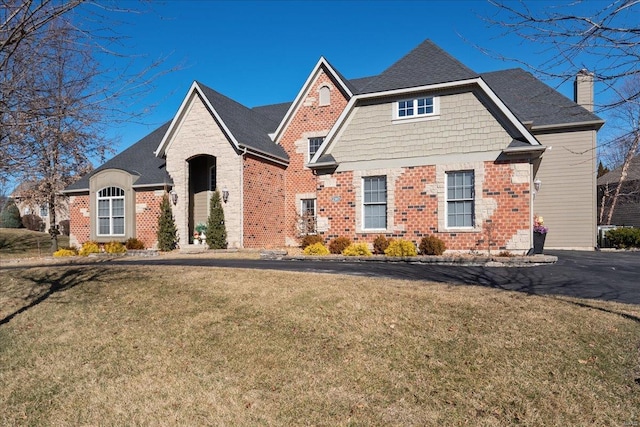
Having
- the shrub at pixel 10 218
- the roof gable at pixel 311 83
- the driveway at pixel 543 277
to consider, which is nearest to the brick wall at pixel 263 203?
the roof gable at pixel 311 83

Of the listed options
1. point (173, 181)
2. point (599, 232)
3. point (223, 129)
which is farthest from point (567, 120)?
point (173, 181)

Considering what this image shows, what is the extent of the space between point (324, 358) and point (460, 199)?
10673mm

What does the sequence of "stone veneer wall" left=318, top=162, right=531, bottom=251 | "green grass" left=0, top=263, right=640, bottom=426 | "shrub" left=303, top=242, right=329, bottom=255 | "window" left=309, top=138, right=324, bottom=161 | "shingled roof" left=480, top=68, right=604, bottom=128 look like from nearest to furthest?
"green grass" left=0, top=263, right=640, bottom=426, "stone veneer wall" left=318, top=162, right=531, bottom=251, "shrub" left=303, top=242, right=329, bottom=255, "shingled roof" left=480, top=68, right=604, bottom=128, "window" left=309, top=138, right=324, bottom=161

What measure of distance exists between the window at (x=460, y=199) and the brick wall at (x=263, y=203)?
929 cm

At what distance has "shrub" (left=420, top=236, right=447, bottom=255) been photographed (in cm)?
1384

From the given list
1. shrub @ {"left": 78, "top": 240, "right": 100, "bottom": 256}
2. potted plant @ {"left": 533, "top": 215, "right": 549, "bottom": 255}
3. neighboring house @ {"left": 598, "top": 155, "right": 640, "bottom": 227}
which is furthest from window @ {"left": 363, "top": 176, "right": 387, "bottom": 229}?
neighboring house @ {"left": 598, "top": 155, "right": 640, "bottom": 227}

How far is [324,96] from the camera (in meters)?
22.3

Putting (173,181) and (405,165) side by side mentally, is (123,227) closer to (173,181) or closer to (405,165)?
(173,181)

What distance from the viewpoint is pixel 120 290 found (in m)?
8.75

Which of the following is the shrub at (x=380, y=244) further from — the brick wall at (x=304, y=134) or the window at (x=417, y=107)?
the brick wall at (x=304, y=134)

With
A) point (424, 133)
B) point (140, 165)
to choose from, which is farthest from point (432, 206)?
point (140, 165)

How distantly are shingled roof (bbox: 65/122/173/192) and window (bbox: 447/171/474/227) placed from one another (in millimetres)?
13545

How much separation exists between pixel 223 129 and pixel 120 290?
11809mm

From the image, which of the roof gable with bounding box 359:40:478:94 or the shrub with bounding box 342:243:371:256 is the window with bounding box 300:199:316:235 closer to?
the shrub with bounding box 342:243:371:256
